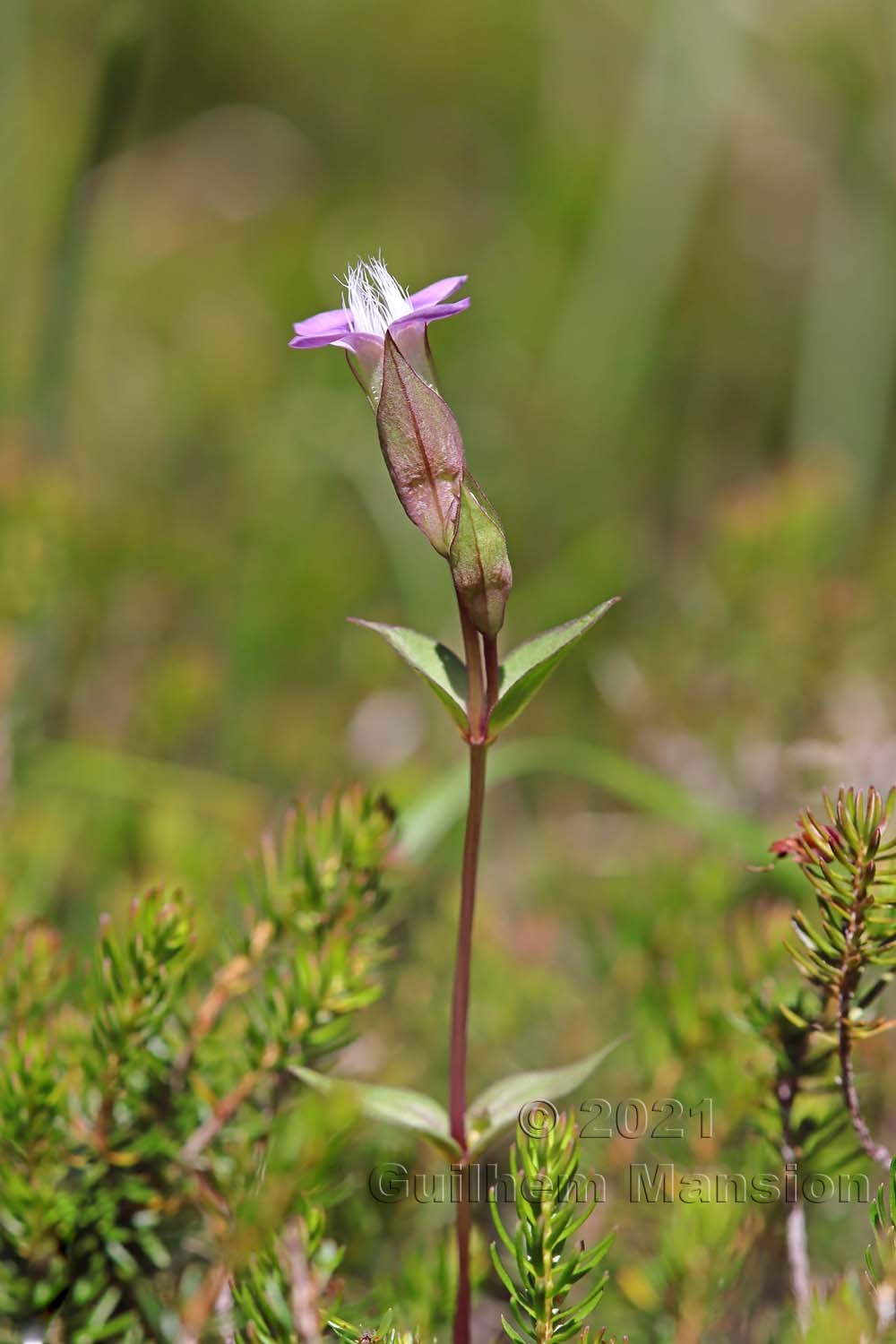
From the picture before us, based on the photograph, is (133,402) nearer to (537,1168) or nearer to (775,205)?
(775,205)

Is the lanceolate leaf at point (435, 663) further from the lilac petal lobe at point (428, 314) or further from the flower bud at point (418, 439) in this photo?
the lilac petal lobe at point (428, 314)

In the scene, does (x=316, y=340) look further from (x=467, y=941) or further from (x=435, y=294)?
(x=467, y=941)

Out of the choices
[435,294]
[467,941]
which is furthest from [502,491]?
[467,941]

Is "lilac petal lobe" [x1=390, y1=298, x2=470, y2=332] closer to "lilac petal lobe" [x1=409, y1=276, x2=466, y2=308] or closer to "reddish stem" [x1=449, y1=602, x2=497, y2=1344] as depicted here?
"lilac petal lobe" [x1=409, y1=276, x2=466, y2=308]

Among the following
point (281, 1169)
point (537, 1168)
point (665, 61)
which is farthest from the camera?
point (665, 61)

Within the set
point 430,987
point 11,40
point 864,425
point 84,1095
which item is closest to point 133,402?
point 11,40

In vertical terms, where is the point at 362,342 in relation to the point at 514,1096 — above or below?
above

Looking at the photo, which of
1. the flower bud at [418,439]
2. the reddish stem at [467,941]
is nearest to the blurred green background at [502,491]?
the reddish stem at [467,941]
